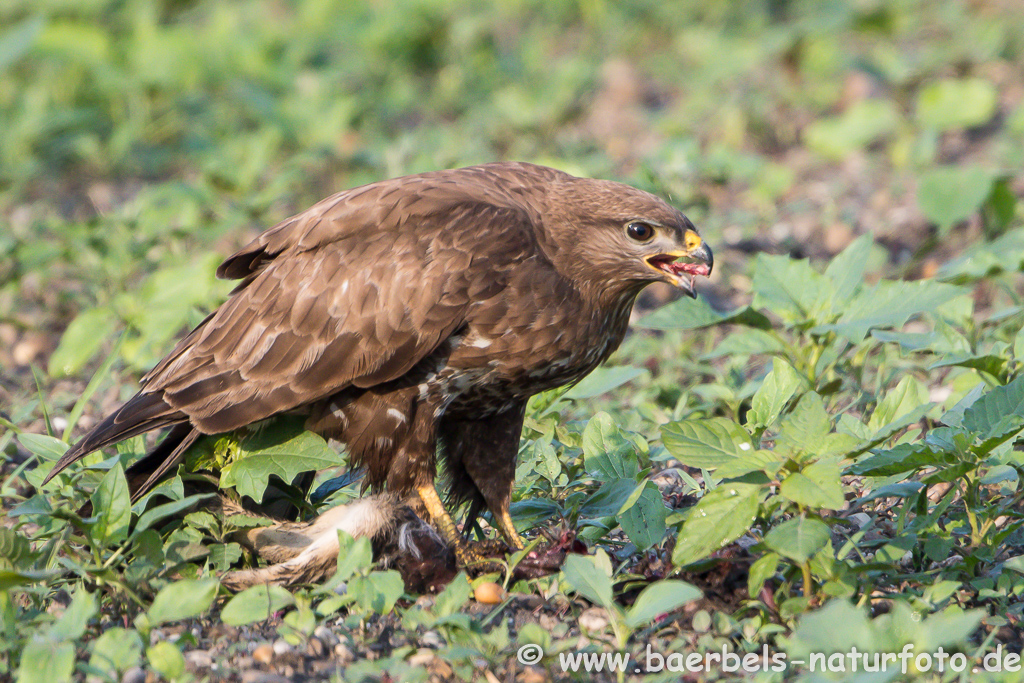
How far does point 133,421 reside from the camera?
3.48 meters

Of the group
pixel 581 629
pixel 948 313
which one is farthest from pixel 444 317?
pixel 948 313

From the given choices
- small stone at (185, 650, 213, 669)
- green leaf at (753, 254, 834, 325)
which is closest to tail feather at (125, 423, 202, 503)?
small stone at (185, 650, 213, 669)

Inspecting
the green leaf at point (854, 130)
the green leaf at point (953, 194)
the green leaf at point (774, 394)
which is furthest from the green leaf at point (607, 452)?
the green leaf at point (854, 130)

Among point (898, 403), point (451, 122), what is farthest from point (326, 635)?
point (451, 122)

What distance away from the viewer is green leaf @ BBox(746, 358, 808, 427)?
3326 mm

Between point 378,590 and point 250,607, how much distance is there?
325 millimetres

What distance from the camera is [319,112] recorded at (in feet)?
26.5

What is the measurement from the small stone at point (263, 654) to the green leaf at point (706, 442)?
117 centimetres

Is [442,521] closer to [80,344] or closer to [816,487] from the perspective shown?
[816,487]

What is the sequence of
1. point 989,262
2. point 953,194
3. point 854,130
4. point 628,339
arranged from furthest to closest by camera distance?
point 854,130
point 953,194
point 628,339
point 989,262

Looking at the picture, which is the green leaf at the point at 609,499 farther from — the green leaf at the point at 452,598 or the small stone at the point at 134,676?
the small stone at the point at 134,676

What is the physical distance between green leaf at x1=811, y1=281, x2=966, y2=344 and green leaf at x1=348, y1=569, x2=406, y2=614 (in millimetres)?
1831

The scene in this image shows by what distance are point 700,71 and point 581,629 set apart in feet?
22.3

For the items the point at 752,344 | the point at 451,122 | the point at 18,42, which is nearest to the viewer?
the point at 752,344
